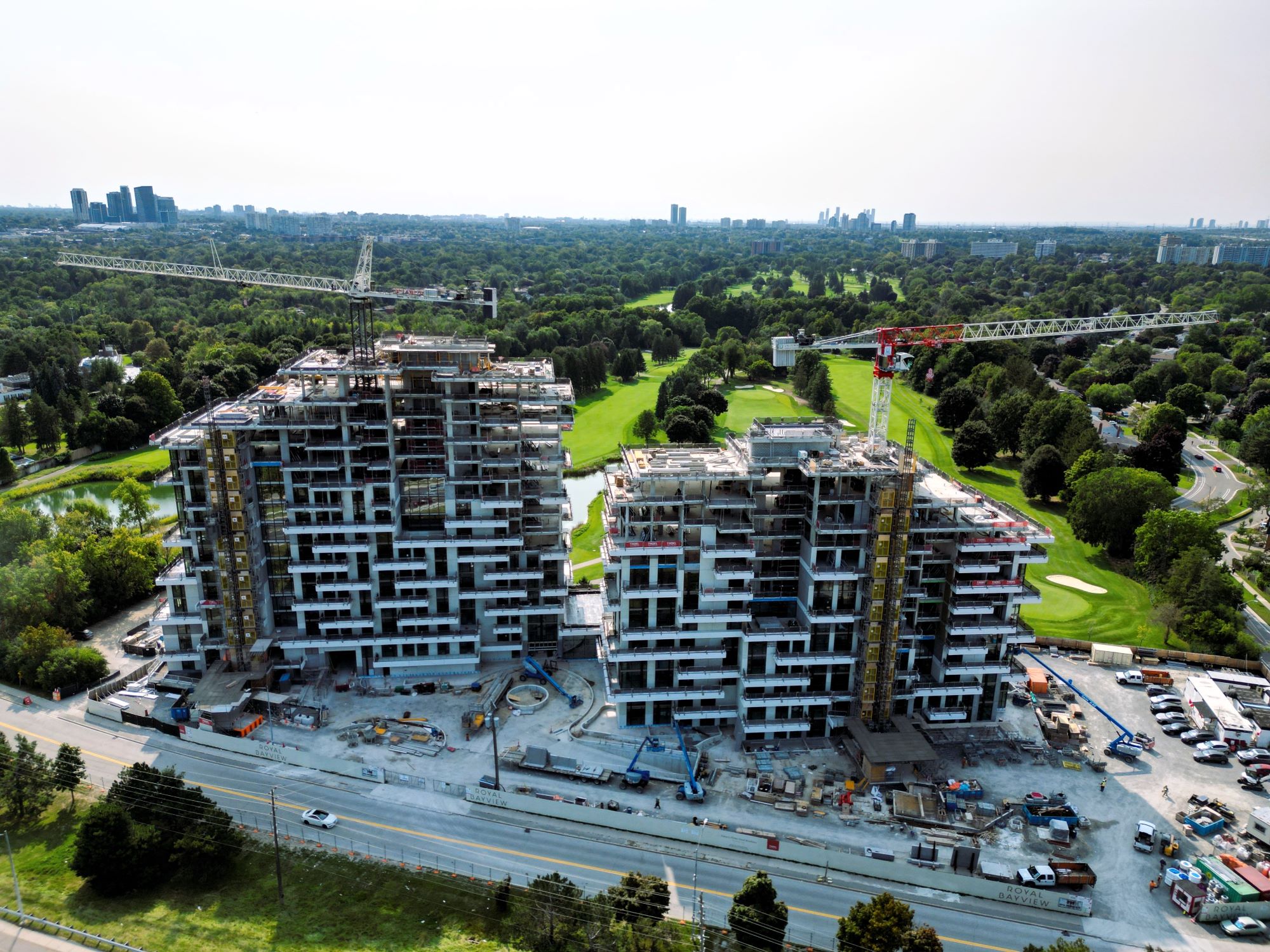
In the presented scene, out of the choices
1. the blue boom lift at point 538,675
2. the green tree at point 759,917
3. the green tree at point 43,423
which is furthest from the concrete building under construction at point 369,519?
the green tree at point 43,423

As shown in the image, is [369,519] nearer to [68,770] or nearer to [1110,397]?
[68,770]

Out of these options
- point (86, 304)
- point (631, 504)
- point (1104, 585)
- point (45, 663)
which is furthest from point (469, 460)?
point (86, 304)

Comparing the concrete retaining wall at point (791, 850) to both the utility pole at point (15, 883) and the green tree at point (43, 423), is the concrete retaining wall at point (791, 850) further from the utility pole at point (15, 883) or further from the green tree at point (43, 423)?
the green tree at point (43, 423)

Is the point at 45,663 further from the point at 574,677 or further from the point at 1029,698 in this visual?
the point at 1029,698

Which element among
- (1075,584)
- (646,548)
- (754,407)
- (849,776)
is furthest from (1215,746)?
(754,407)

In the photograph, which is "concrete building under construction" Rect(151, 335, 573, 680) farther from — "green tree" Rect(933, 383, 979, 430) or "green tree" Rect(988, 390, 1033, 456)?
"green tree" Rect(933, 383, 979, 430)

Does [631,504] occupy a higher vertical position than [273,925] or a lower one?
higher
